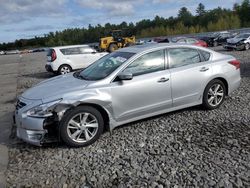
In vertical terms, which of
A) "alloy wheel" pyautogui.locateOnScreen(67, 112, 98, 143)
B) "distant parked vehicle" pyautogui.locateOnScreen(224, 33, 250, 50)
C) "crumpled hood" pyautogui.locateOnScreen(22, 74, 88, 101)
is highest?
"crumpled hood" pyautogui.locateOnScreen(22, 74, 88, 101)

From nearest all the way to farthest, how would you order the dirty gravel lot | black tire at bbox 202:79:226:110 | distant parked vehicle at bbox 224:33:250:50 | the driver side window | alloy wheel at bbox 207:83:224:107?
the dirty gravel lot, the driver side window, black tire at bbox 202:79:226:110, alloy wheel at bbox 207:83:224:107, distant parked vehicle at bbox 224:33:250:50

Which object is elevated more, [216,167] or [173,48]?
[173,48]

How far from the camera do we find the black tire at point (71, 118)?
5328mm

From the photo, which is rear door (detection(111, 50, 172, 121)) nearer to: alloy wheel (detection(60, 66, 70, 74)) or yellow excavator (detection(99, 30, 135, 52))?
alloy wheel (detection(60, 66, 70, 74))

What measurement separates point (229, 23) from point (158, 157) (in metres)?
111

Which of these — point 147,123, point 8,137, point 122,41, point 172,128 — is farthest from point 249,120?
point 122,41

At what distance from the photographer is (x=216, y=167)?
4.43 meters

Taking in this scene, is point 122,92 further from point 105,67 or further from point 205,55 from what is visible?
point 205,55

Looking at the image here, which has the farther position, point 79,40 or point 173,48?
point 79,40

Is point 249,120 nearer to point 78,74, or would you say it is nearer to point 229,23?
point 78,74

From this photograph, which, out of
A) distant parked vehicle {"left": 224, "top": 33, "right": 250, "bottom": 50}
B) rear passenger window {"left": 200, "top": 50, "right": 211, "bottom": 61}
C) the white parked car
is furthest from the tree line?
rear passenger window {"left": 200, "top": 50, "right": 211, "bottom": 61}

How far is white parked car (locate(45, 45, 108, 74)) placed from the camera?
16531mm

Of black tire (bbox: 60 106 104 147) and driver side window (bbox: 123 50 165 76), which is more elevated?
driver side window (bbox: 123 50 165 76)

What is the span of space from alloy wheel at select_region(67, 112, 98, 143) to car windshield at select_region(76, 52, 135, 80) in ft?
2.61
